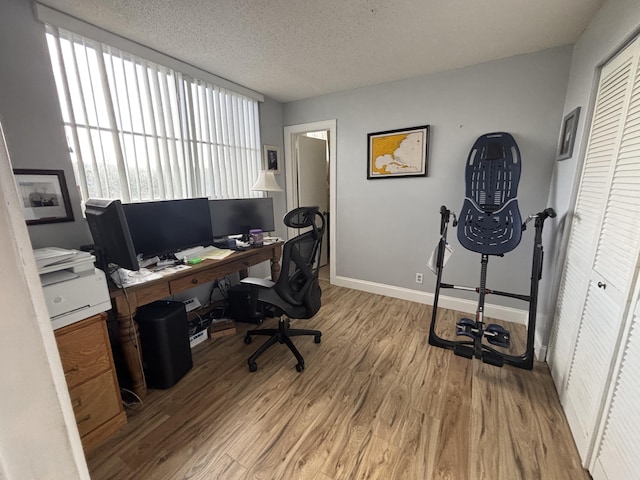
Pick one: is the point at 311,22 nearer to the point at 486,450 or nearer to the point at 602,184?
the point at 602,184

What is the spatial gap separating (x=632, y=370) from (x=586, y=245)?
726 mm

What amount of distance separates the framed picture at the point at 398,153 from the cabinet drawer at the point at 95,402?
2.78 meters

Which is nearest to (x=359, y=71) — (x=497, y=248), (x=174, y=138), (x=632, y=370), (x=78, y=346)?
(x=174, y=138)

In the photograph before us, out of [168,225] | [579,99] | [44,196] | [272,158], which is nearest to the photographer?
[44,196]

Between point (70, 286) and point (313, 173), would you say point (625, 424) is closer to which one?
point (70, 286)

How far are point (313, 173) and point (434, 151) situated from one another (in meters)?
1.78

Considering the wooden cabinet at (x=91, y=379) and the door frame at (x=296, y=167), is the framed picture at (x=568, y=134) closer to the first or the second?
the door frame at (x=296, y=167)

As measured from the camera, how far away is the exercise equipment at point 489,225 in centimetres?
197

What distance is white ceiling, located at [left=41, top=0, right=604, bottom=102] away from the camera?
163 centimetres

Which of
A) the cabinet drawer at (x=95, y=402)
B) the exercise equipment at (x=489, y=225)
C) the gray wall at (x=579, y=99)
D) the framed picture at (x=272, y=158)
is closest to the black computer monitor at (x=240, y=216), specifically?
the framed picture at (x=272, y=158)

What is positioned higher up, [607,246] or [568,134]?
[568,134]

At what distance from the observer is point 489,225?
2.04 metres

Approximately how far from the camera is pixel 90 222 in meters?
1.66

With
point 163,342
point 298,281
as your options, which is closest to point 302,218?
point 298,281
